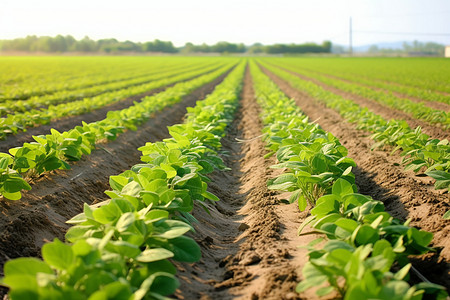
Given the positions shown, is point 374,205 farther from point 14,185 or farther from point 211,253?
point 14,185

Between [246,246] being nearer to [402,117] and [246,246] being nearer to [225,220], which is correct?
[225,220]

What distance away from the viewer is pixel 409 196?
418 cm

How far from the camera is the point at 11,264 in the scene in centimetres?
188

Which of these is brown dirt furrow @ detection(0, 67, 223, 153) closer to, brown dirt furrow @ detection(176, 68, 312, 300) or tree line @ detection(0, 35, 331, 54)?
brown dirt furrow @ detection(176, 68, 312, 300)

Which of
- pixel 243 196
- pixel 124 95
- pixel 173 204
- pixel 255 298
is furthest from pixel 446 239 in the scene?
pixel 124 95

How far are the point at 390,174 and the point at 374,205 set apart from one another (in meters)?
2.47

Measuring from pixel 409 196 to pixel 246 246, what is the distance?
6.21 feet

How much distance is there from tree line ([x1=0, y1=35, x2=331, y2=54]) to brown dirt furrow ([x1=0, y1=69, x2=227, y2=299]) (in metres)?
118

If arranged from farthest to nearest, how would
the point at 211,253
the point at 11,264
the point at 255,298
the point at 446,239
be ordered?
the point at 211,253 < the point at 446,239 < the point at 255,298 < the point at 11,264

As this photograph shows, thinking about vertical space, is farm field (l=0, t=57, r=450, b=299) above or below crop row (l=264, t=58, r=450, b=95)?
below

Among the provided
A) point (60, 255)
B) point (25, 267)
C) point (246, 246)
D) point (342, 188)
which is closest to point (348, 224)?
point (342, 188)

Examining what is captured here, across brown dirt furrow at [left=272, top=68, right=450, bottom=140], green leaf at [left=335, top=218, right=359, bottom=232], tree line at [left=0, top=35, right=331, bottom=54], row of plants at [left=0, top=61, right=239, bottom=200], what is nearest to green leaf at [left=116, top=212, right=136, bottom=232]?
green leaf at [left=335, top=218, right=359, bottom=232]

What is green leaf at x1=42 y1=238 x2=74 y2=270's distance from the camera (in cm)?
203

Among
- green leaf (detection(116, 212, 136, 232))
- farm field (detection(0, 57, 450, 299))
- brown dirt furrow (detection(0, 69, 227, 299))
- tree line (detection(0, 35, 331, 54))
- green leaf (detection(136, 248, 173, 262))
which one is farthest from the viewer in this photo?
tree line (detection(0, 35, 331, 54))
